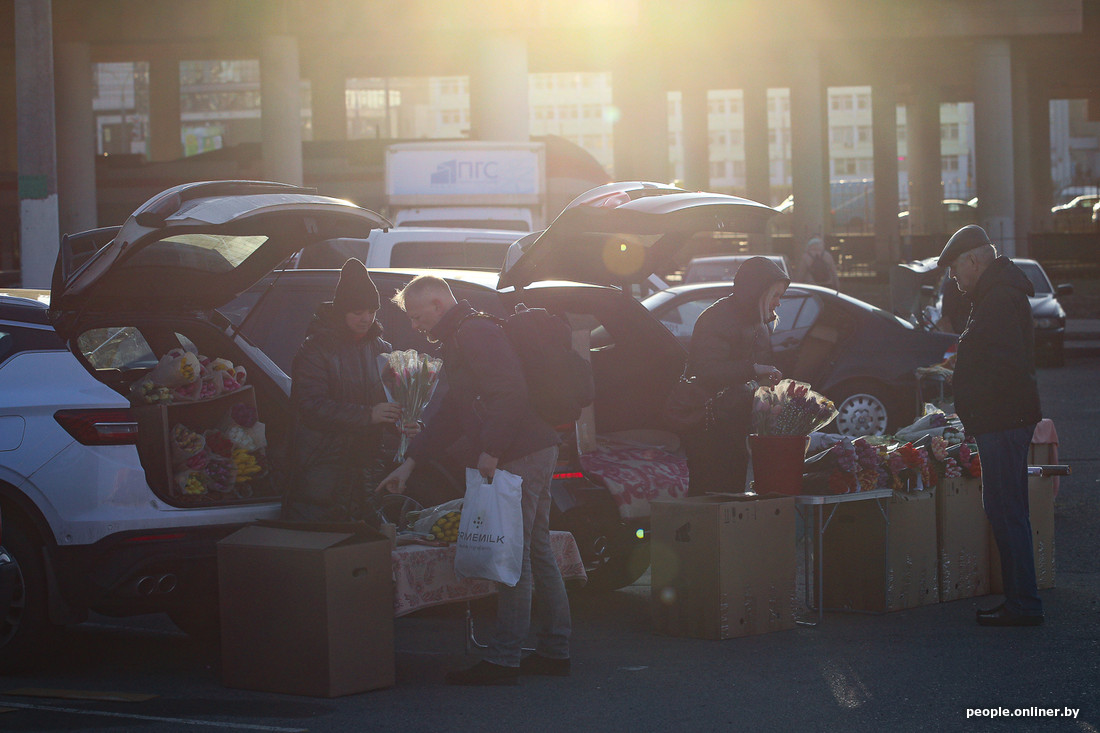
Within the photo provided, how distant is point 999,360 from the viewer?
668 centimetres

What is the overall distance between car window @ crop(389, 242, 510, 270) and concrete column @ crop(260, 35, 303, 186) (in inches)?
712

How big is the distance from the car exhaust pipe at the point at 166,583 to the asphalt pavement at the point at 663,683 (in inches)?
16.1

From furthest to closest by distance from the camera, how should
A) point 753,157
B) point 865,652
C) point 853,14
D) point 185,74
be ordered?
point 185,74
point 753,157
point 853,14
point 865,652

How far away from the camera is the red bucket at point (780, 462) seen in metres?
6.76

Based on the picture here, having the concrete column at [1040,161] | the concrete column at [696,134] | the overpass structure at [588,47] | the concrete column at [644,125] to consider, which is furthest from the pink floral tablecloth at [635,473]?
the concrete column at [1040,161]

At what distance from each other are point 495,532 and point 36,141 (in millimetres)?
10285

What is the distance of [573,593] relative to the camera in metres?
7.82

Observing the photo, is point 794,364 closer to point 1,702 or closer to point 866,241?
point 1,702

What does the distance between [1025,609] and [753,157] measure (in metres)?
46.6

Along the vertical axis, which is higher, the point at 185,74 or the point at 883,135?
the point at 185,74

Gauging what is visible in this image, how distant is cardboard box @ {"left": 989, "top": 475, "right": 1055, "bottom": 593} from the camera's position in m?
7.51

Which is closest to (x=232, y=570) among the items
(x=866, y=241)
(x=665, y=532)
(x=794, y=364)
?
(x=665, y=532)

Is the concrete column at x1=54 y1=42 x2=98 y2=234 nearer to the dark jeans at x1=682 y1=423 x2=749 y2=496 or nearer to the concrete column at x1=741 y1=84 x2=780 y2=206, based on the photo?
the concrete column at x1=741 y1=84 x2=780 y2=206

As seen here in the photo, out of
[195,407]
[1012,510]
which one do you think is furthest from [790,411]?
[195,407]
